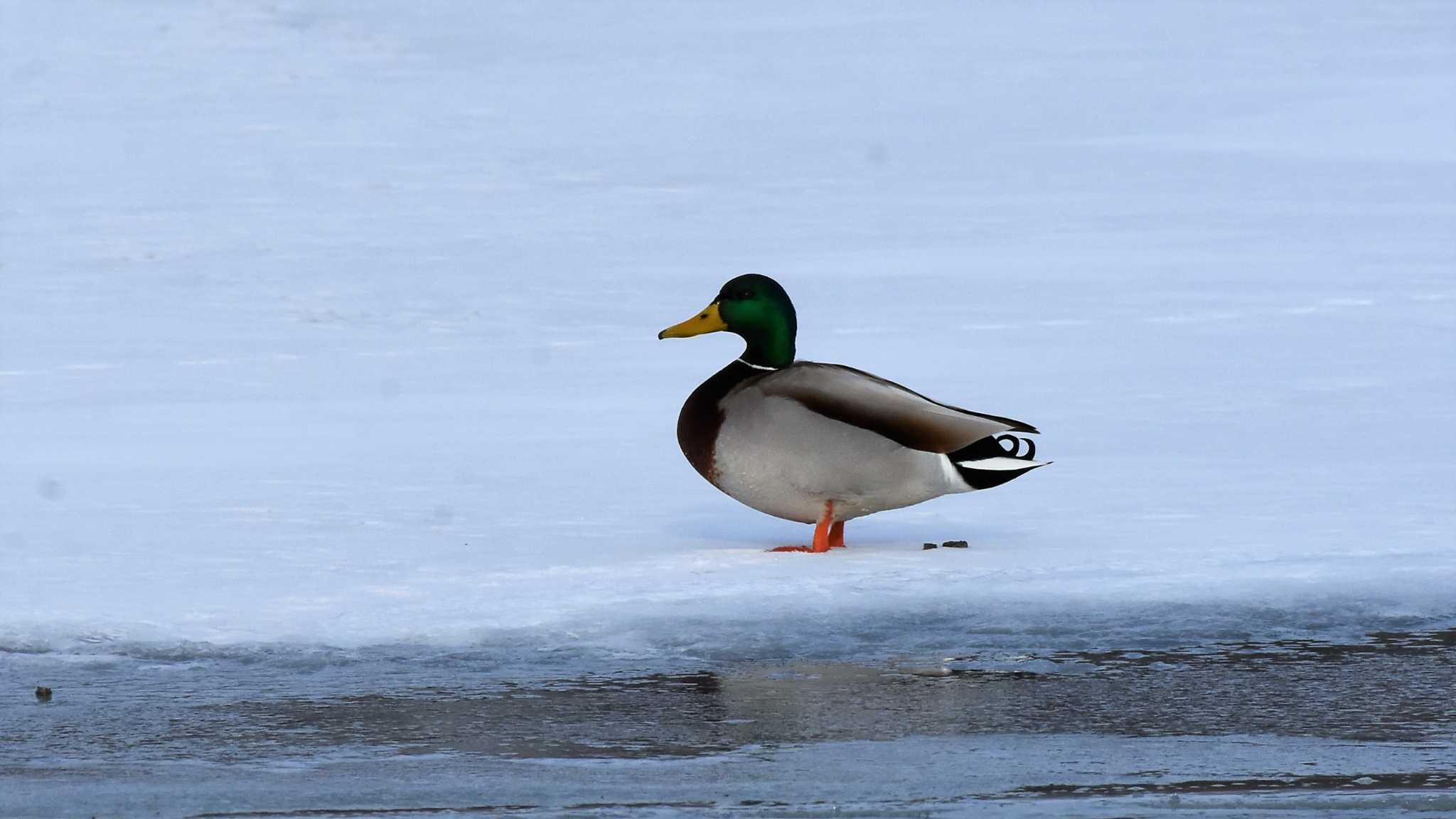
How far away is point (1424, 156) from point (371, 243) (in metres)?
7.13

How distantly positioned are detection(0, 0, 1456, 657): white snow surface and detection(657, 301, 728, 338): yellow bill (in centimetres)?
62

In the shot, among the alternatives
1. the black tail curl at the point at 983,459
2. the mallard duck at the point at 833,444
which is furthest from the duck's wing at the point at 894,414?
the black tail curl at the point at 983,459

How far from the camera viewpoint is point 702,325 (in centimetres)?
693

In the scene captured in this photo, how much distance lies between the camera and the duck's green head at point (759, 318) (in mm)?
6832

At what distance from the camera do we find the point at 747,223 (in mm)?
13914

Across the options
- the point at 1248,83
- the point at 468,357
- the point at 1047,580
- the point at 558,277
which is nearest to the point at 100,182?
the point at 558,277

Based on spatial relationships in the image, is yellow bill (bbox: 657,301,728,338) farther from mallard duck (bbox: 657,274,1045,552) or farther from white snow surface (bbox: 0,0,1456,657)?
white snow surface (bbox: 0,0,1456,657)

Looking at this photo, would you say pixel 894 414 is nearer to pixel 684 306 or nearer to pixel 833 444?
pixel 833 444

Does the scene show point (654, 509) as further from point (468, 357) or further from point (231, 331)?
point (231, 331)

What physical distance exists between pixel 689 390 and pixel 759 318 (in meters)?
3.01

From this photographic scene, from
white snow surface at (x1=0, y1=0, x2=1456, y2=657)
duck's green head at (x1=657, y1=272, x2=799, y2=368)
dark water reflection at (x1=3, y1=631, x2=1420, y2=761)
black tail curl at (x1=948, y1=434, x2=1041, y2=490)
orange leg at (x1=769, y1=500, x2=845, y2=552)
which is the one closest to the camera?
dark water reflection at (x1=3, y1=631, x2=1420, y2=761)

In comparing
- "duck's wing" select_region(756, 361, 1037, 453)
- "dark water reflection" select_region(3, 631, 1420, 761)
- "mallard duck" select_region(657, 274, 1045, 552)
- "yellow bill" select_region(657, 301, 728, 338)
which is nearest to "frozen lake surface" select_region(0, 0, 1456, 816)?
"dark water reflection" select_region(3, 631, 1420, 761)

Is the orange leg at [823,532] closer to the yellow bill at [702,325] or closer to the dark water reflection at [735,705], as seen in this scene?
the yellow bill at [702,325]

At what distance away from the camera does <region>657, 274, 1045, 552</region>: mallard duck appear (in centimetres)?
637
